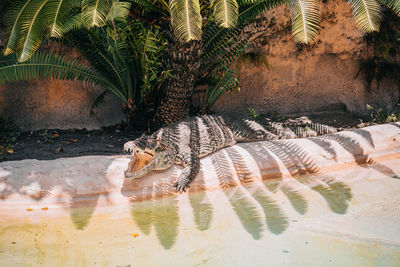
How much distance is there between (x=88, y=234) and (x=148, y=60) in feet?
9.57

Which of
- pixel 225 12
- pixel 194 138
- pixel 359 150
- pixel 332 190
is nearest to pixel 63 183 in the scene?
pixel 194 138

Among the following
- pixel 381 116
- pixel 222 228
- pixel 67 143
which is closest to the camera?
pixel 222 228

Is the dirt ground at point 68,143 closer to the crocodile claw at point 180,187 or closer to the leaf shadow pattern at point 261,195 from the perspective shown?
the crocodile claw at point 180,187

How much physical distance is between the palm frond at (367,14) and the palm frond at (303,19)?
23.9 inches

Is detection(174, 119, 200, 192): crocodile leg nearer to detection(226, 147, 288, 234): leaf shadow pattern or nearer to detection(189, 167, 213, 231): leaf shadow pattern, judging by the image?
detection(189, 167, 213, 231): leaf shadow pattern

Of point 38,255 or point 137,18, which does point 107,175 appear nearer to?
point 38,255

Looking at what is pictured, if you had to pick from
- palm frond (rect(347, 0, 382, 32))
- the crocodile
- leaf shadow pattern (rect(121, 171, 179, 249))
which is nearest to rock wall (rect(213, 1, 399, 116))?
the crocodile

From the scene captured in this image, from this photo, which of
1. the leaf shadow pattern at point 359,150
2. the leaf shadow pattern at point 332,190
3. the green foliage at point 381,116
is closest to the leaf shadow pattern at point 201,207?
the leaf shadow pattern at point 332,190

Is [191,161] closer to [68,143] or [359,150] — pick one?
[68,143]

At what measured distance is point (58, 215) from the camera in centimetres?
380

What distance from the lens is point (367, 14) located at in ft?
15.1

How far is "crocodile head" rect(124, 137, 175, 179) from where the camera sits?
13.9 ft

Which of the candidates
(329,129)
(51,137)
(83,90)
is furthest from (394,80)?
(51,137)

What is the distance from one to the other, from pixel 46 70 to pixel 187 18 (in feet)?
8.47
